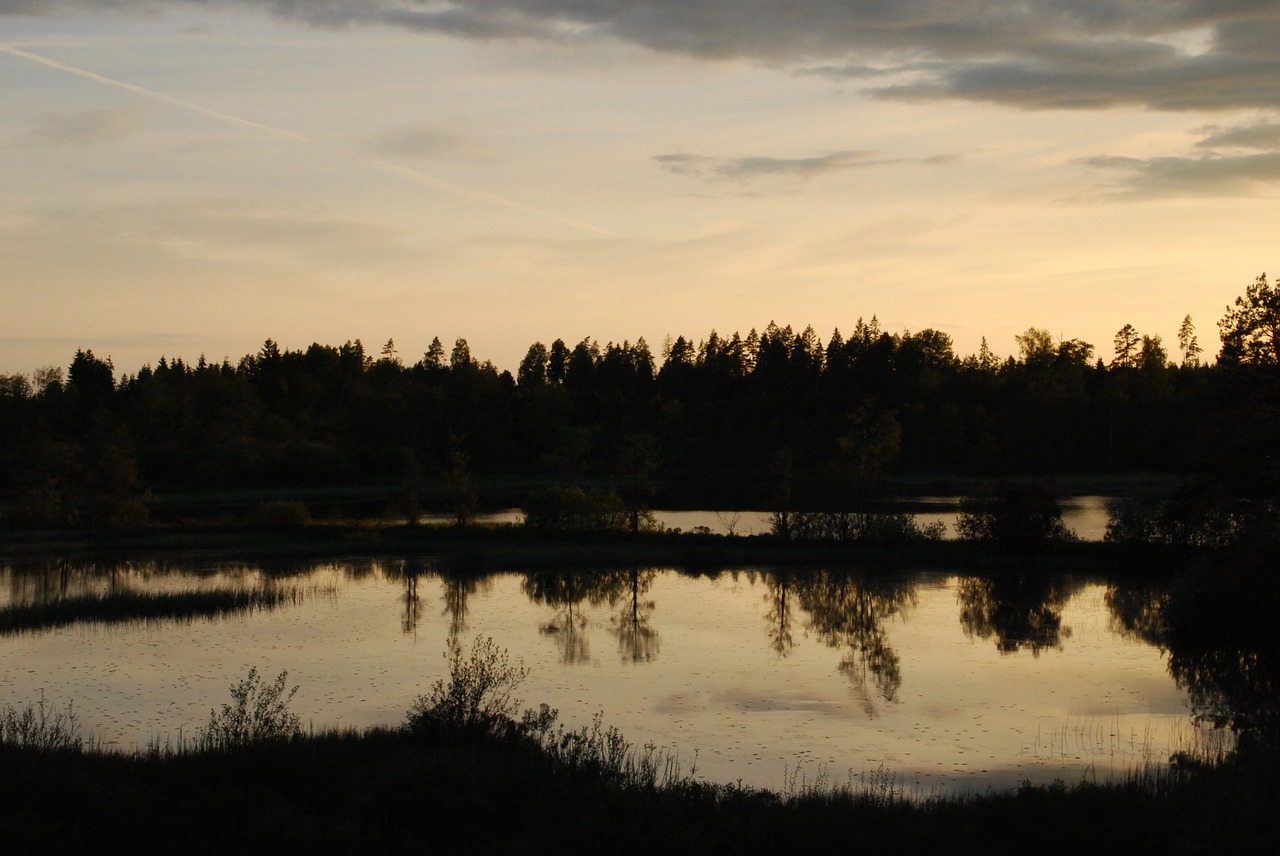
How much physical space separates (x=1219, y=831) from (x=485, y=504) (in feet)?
233

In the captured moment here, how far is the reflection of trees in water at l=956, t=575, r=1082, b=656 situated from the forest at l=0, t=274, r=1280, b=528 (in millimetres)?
20226

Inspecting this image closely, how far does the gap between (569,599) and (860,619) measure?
9978 mm

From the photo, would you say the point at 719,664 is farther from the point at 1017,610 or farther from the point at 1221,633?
the point at 1221,633

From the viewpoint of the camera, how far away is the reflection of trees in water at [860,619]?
80.7ft

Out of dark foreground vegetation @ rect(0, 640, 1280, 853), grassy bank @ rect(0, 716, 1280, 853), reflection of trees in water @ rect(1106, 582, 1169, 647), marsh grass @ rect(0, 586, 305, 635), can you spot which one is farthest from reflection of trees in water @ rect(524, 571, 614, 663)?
reflection of trees in water @ rect(1106, 582, 1169, 647)

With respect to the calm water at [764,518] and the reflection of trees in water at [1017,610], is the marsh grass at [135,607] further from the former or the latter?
the calm water at [764,518]

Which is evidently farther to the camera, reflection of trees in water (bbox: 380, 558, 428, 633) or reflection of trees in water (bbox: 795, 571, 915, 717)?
reflection of trees in water (bbox: 380, 558, 428, 633)

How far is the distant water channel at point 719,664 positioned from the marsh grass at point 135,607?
418mm

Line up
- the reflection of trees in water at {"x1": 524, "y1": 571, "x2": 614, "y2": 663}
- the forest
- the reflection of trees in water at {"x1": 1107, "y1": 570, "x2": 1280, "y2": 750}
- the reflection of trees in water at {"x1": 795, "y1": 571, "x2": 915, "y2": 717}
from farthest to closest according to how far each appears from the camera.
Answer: the forest, the reflection of trees in water at {"x1": 524, "y1": 571, "x2": 614, "y2": 663}, the reflection of trees in water at {"x1": 795, "y1": 571, "x2": 915, "y2": 717}, the reflection of trees in water at {"x1": 1107, "y1": 570, "x2": 1280, "y2": 750}

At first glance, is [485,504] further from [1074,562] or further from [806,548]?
[1074,562]

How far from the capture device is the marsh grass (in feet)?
99.1

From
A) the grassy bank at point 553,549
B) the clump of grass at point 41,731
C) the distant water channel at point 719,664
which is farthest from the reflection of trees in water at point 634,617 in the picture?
the clump of grass at point 41,731

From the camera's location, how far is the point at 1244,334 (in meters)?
30.3

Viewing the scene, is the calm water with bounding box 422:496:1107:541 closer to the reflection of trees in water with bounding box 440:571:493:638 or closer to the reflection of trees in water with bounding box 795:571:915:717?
the reflection of trees in water with bounding box 795:571:915:717
